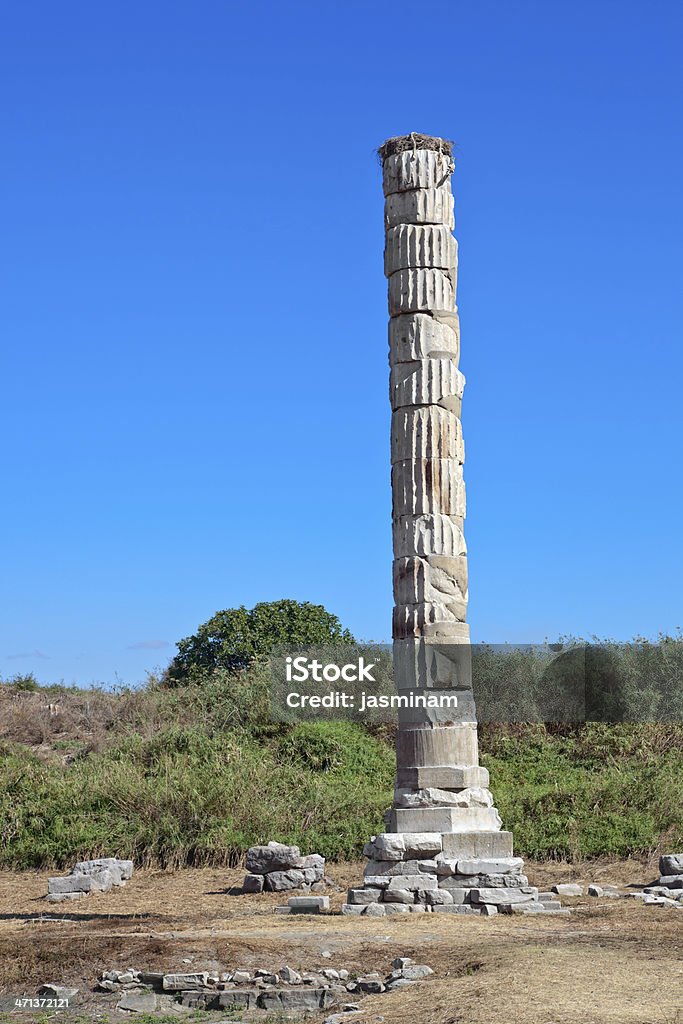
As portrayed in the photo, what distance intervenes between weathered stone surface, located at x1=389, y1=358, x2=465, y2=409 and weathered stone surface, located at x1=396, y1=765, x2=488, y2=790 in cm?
377

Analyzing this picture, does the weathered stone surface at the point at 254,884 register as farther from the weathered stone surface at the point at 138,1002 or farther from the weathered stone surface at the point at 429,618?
the weathered stone surface at the point at 138,1002

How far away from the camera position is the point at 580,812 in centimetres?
1814

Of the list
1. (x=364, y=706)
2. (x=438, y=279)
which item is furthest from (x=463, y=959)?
(x=364, y=706)

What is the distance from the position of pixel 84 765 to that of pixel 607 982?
1416 centimetres

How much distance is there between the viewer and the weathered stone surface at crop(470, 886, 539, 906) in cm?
1291

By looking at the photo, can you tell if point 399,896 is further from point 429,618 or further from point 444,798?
point 429,618

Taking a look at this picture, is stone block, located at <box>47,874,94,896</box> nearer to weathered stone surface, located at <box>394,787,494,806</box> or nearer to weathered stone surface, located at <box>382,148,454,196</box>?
weathered stone surface, located at <box>394,787,494,806</box>

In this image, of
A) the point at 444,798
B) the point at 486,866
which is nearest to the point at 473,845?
the point at 486,866

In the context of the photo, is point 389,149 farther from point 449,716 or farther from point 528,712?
point 528,712

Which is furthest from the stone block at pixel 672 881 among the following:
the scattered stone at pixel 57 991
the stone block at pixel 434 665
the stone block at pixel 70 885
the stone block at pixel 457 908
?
A: the scattered stone at pixel 57 991

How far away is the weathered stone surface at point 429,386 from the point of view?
48.8ft

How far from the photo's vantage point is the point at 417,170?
1514cm

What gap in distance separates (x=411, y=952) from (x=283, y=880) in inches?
215

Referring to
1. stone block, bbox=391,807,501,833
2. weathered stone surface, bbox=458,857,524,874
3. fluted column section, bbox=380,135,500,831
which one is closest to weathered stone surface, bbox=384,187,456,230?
fluted column section, bbox=380,135,500,831
